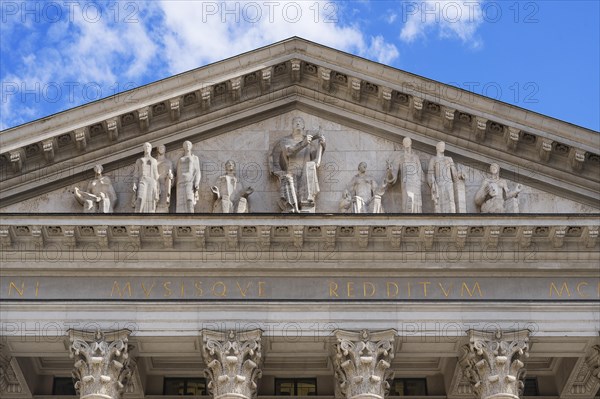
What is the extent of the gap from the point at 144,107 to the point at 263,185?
11.1 ft

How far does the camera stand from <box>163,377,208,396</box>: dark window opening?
105ft

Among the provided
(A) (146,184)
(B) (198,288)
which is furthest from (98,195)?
(B) (198,288)

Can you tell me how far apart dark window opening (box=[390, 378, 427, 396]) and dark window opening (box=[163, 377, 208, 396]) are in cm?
469

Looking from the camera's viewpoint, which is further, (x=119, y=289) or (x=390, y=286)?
(x=390, y=286)

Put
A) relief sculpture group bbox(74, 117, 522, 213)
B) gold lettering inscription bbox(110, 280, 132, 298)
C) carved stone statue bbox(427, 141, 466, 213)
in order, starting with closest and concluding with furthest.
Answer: gold lettering inscription bbox(110, 280, 132, 298), relief sculpture group bbox(74, 117, 522, 213), carved stone statue bbox(427, 141, 466, 213)

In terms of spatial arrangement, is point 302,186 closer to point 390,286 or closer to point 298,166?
point 298,166

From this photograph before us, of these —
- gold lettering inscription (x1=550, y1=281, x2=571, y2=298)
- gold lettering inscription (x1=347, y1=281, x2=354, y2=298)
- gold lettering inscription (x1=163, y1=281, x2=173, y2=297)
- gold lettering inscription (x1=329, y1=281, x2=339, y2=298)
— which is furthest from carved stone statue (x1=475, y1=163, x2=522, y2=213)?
gold lettering inscription (x1=163, y1=281, x2=173, y2=297)

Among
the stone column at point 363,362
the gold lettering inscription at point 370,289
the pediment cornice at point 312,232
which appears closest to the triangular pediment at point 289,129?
the pediment cornice at point 312,232

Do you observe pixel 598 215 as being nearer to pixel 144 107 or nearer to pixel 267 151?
pixel 267 151

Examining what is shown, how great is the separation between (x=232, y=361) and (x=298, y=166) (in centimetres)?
522

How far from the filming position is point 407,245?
2969 cm

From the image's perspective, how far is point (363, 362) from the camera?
93.1 ft

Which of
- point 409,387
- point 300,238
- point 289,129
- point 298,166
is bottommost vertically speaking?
point 409,387

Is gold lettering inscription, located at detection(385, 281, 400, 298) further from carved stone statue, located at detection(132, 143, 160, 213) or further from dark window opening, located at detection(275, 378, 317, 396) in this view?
carved stone statue, located at detection(132, 143, 160, 213)
